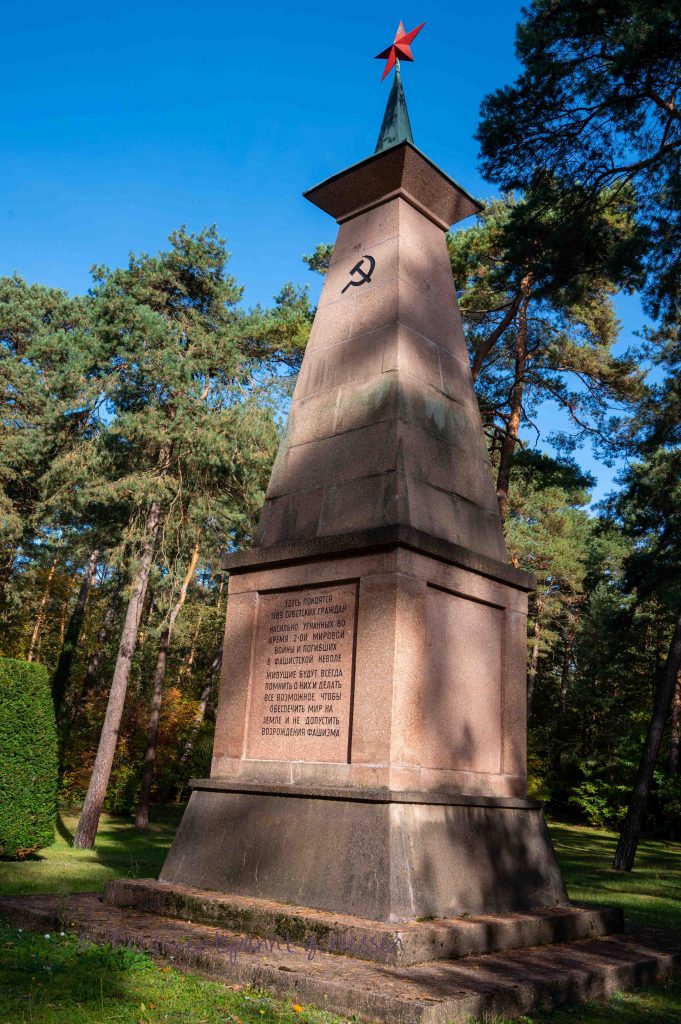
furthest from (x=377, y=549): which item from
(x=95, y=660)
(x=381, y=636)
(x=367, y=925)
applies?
(x=95, y=660)

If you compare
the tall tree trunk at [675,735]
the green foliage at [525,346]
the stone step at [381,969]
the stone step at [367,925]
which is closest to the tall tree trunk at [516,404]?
the green foliage at [525,346]

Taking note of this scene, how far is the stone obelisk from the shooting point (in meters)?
5.37

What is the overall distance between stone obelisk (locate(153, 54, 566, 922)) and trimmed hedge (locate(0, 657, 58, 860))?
660cm

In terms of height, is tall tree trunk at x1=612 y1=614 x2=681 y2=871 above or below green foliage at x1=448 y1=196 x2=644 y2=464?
below

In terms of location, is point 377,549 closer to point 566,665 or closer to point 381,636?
point 381,636

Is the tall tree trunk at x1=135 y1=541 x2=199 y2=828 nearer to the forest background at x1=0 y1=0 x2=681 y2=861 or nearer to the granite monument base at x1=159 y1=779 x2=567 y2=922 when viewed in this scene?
the forest background at x1=0 y1=0 x2=681 y2=861

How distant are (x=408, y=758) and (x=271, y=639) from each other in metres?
1.54

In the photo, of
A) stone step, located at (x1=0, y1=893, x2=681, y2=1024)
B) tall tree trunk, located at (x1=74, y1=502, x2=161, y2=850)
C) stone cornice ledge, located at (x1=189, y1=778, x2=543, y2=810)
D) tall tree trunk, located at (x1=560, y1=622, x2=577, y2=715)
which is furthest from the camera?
tall tree trunk, located at (x1=560, y1=622, x2=577, y2=715)

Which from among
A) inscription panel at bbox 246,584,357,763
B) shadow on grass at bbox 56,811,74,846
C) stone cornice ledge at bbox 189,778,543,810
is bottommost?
shadow on grass at bbox 56,811,74,846

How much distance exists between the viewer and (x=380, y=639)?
221 inches

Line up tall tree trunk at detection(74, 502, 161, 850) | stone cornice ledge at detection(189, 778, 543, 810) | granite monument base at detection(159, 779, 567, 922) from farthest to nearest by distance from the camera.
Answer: tall tree trunk at detection(74, 502, 161, 850), stone cornice ledge at detection(189, 778, 543, 810), granite monument base at detection(159, 779, 567, 922)

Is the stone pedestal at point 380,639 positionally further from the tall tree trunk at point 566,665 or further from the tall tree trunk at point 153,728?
the tall tree trunk at point 566,665

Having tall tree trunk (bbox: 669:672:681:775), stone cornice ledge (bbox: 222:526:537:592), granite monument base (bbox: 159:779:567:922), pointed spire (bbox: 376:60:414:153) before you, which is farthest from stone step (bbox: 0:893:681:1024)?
tall tree trunk (bbox: 669:672:681:775)

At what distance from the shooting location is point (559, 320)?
19.2m
